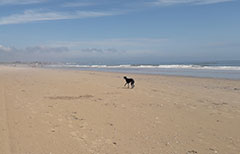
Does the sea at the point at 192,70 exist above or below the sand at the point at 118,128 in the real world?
above

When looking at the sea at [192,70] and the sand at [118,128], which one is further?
the sea at [192,70]

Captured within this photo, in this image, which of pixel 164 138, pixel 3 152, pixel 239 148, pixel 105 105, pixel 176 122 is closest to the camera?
pixel 3 152

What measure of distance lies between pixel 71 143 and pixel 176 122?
2911mm

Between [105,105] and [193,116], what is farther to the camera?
[105,105]

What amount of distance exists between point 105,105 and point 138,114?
1.71 metres

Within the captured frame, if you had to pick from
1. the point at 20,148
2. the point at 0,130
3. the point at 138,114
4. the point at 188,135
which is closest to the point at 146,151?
the point at 188,135

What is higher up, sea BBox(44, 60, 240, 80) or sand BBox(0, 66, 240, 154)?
sea BBox(44, 60, 240, 80)

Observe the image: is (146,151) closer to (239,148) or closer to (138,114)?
(239,148)

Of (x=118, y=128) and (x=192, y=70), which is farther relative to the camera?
(x=192, y=70)

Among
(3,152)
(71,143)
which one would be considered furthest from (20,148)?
(71,143)

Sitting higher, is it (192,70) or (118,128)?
(192,70)

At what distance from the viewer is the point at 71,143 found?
15.9 ft

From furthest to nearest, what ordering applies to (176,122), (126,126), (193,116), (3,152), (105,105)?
(105,105), (193,116), (176,122), (126,126), (3,152)

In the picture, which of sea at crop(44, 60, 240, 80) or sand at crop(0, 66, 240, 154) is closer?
sand at crop(0, 66, 240, 154)
